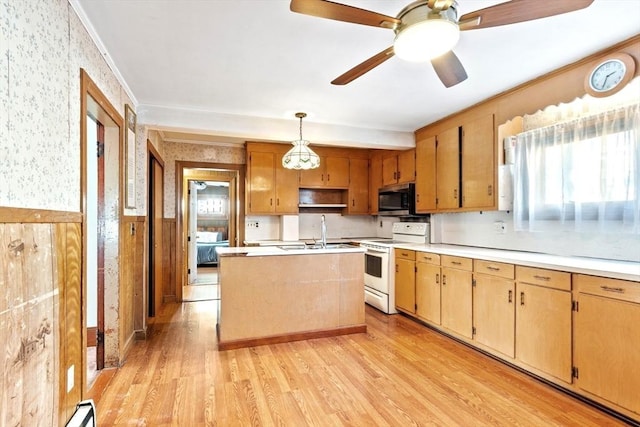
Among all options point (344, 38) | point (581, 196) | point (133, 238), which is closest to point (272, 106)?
point (344, 38)

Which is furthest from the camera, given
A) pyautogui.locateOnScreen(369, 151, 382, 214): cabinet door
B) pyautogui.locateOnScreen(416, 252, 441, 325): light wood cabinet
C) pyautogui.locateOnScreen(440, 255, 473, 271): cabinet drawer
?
pyautogui.locateOnScreen(369, 151, 382, 214): cabinet door

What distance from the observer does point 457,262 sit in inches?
127

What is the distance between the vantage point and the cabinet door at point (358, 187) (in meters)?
5.45

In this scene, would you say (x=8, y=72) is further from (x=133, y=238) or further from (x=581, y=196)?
(x=581, y=196)

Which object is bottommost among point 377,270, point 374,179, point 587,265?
point 377,270

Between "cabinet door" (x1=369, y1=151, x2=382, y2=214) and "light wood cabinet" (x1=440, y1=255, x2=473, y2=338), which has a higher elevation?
"cabinet door" (x1=369, y1=151, x2=382, y2=214)

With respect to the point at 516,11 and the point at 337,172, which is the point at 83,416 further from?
the point at 337,172

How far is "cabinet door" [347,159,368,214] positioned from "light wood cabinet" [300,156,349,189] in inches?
4.2

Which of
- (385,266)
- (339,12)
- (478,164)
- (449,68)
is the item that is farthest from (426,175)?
(339,12)

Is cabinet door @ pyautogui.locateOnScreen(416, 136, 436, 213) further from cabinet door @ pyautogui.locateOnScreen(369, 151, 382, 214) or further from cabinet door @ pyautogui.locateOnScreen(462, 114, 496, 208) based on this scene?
cabinet door @ pyautogui.locateOnScreen(369, 151, 382, 214)

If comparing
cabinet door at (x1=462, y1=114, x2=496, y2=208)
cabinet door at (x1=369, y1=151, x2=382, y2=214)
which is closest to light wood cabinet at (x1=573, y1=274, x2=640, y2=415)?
cabinet door at (x1=462, y1=114, x2=496, y2=208)

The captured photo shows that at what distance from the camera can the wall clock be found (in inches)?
84.0

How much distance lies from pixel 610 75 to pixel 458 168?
1.58m

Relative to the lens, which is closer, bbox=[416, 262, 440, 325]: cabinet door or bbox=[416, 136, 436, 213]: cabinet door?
bbox=[416, 262, 440, 325]: cabinet door
